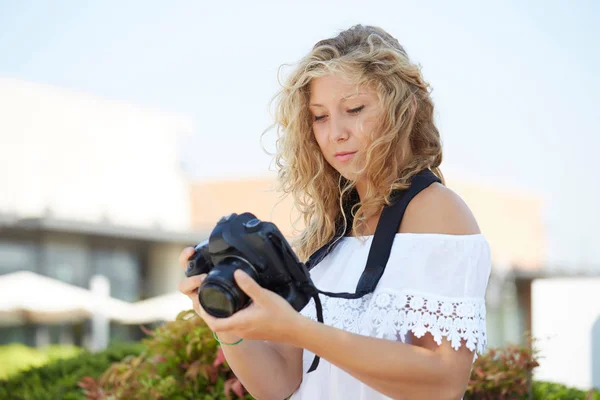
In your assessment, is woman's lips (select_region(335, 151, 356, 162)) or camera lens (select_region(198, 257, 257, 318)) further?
woman's lips (select_region(335, 151, 356, 162))

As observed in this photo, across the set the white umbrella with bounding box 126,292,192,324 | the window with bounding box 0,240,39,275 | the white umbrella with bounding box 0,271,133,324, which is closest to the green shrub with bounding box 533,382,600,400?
the white umbrella with bounding box 0,271,133,324

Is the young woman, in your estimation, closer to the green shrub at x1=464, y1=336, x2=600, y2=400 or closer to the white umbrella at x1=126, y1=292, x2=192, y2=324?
the green shrub at x1=464, y1=336, x2=600, y2=400

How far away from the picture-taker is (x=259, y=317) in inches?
60.4

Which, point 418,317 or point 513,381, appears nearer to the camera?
point 418,317

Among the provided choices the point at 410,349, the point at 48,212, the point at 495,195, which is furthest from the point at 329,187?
the point at 495,195

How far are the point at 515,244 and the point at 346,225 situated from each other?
124ft

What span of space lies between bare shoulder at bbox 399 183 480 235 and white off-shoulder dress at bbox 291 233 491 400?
2 cm

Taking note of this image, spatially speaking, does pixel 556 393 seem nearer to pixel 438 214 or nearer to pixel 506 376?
pixel 506 376

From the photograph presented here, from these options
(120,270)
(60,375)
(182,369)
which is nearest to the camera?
(182,369)

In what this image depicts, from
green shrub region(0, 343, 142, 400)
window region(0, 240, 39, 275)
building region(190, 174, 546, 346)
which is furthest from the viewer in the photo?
building region(190, 174, 546, 346)

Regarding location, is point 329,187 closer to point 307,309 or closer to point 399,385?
point 307,309

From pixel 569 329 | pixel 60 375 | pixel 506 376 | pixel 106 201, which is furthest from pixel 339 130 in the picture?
pixel 106 201

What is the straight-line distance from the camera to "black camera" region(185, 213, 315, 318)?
5.05 feet

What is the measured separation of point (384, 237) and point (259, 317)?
0.51 metres
